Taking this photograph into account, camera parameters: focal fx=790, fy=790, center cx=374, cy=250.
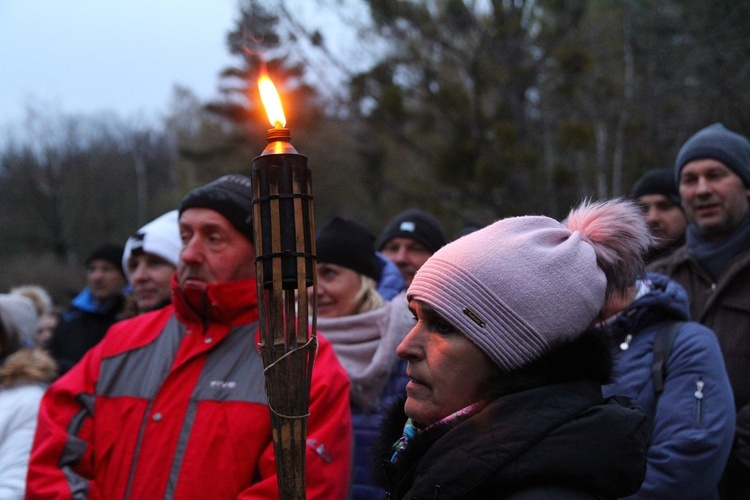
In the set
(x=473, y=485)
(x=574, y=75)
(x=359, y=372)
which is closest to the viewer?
(x=473, y=485)

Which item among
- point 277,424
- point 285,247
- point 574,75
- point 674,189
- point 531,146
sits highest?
point 574,75

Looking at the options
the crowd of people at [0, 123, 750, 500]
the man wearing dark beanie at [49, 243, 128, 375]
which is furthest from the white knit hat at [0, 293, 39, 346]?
the man wearing dark beanie at [49, 243, 128, 375]

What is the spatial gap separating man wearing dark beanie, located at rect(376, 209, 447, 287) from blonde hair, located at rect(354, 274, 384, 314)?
0.75 metres

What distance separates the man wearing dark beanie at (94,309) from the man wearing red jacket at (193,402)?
2740mm

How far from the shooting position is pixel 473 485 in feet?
5.41

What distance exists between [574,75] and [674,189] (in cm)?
790

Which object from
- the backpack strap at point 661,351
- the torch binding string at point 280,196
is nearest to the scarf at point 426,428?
the torch binding string at point 280,196

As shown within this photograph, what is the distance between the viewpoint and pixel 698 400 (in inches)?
112

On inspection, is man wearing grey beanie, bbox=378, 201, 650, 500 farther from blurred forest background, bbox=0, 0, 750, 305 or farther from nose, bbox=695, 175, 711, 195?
blurred forest background, bbox=0, 0, 750, 305

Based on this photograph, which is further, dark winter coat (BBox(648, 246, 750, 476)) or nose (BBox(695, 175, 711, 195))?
nose (BBox(695, 175, 711, 195))

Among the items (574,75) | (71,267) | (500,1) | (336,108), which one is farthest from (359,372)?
(71,267)

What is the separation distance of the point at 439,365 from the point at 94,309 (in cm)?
445

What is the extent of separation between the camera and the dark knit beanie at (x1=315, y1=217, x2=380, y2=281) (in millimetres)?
3961

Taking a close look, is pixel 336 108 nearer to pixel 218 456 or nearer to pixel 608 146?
pixel 608 146
